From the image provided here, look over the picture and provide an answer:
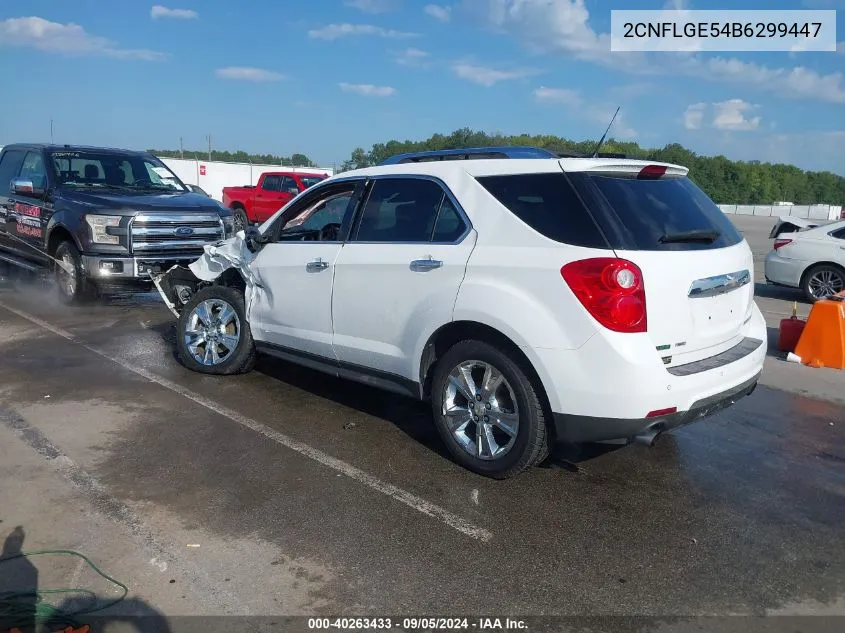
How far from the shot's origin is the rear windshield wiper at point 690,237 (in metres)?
3.96

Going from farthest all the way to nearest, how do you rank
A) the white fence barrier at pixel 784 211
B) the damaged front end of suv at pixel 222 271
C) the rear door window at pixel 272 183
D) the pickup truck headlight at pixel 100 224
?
the white fence barrier at pixel 784 211
the rear door window at pixel 272 183
the pickup truck headlight at pixel 100 224
the damaged front end of suv at pixel 222 271

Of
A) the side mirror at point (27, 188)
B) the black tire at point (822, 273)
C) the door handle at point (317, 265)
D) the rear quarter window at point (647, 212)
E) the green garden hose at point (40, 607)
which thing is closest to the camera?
the green garden hose at point (40, 607)

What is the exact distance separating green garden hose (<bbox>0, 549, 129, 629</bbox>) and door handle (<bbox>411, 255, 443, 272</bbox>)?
238cm

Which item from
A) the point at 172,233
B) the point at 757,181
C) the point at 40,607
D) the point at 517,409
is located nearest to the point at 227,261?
the point at 172,233

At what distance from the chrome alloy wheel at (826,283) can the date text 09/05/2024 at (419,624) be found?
10.6 meters

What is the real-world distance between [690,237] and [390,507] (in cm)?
225

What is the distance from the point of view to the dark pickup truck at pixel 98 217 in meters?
8.66

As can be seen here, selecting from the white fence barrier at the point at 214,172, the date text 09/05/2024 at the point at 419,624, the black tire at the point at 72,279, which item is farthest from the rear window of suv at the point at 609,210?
the white fence barrier at the point at 214,172

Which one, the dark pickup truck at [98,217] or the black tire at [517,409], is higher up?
the dark pickup truck at [98,217]

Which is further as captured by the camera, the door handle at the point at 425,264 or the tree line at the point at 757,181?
the tree line at the point at 757,181

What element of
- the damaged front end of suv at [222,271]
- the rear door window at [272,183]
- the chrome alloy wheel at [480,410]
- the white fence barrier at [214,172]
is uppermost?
the white fence barrier at [214,172]

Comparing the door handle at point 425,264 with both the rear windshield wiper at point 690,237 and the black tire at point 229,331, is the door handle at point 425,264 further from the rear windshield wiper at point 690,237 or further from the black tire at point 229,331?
the black tire at point 229,331

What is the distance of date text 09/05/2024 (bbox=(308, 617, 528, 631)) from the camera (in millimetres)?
2934

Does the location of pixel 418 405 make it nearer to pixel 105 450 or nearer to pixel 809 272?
pixel 105 450
